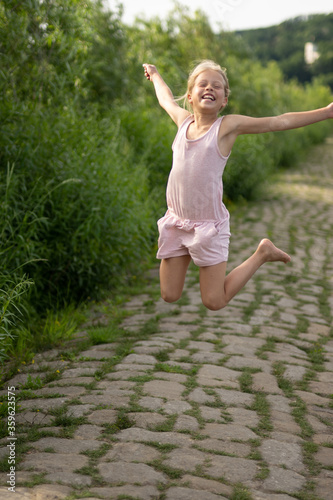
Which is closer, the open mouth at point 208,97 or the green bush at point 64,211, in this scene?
the open mouth at point 208,97

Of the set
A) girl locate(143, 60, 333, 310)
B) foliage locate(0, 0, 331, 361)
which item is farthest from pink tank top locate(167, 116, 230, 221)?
foliage locate(0, 0, 331, 361)

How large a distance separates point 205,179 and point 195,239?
0.38 m

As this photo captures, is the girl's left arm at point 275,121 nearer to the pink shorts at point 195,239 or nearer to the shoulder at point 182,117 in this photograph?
the shoulder at point 182,117

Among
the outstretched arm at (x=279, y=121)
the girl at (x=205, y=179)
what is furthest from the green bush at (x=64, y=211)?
the outstretched arm at (x=279, y=121)

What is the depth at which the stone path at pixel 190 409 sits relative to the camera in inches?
112

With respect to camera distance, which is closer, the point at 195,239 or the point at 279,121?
the point at 279,121

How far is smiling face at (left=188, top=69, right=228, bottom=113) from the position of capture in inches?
146

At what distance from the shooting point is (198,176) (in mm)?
3709

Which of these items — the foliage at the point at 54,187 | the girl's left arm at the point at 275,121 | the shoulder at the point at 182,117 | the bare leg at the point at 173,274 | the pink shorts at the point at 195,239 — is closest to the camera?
the girl's left arm at the point at 275,121

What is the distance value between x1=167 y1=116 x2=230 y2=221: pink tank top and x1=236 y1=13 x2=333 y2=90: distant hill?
2401 inches

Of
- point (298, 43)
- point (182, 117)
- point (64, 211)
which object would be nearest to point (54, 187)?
point (64, 211)

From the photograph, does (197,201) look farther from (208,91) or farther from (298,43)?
(298,43)

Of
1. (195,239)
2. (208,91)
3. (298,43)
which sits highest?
(298,43)

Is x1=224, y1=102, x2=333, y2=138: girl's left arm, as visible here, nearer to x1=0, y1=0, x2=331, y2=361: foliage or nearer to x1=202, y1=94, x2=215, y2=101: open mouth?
Result: x1=202, y1=94, x2=215, y2=101: open mouth
